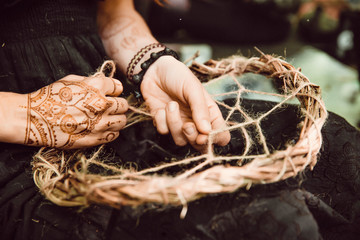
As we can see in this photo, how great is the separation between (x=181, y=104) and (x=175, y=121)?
9 cm

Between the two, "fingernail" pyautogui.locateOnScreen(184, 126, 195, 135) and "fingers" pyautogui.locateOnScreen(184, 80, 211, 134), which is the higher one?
"fingers" pyautogui.locateOnScreen(184, 80, 211, 134)

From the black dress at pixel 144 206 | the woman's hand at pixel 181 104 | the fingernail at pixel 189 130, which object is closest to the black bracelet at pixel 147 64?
the woman's hand at pixel 181 104

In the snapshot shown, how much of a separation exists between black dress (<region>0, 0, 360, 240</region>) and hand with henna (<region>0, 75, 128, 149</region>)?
67mm

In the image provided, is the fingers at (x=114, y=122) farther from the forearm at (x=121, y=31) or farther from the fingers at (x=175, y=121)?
the forearm at (x=121, y=31)

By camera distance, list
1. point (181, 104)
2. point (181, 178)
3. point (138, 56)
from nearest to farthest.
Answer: point (181, 178)
point (181, 104)
point (138, 56)

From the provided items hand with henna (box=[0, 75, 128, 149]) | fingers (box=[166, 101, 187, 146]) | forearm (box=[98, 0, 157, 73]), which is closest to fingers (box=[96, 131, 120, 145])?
hand with henna (box=[0, 75, 128, 149])

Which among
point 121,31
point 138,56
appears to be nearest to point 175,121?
point 138,56

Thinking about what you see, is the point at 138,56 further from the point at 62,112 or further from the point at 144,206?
the point at 144,206

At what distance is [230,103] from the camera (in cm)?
70

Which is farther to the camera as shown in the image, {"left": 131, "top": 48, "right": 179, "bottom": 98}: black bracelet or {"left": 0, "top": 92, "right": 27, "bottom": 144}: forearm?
{"left": 131, "top": 48, "right": 179, "bottom": 98}: black bracelet

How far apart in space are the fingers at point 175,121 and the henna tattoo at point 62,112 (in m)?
0.13

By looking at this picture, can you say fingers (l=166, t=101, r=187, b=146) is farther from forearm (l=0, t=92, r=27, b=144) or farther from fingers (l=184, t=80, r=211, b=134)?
forearm (l=0, t=92, r=27, b=144)

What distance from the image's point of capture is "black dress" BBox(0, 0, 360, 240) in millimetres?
415

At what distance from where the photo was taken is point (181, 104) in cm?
63
